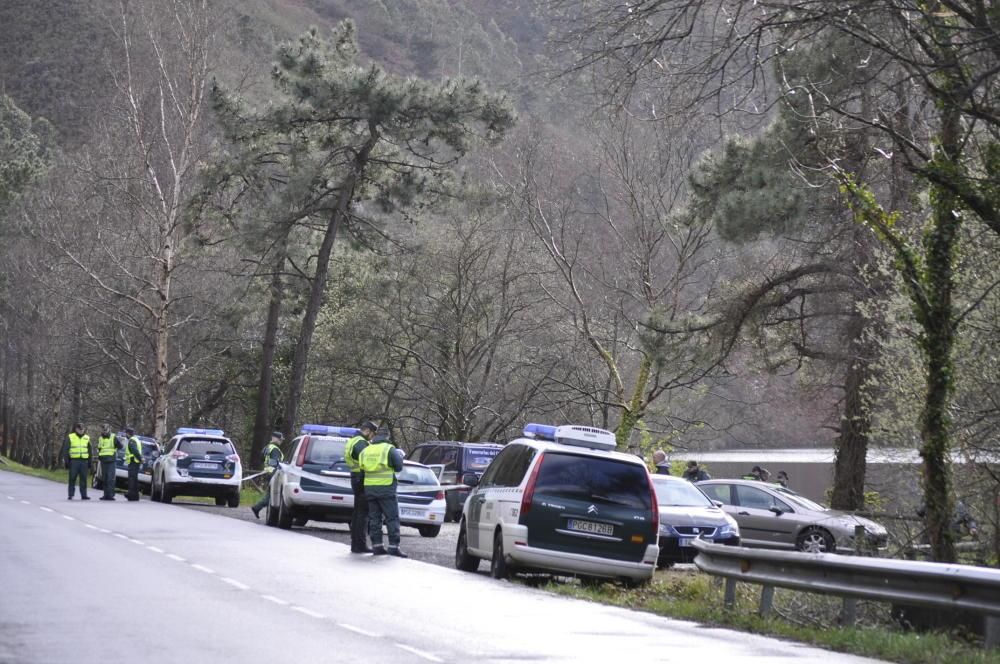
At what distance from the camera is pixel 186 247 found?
46.6 meters

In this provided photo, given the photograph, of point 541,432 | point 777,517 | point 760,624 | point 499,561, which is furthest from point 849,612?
point 777,517

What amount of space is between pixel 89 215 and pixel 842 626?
51383 mm

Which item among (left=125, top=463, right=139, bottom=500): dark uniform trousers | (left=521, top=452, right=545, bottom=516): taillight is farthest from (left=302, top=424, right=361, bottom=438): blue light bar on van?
(left=125, top=463, right=139, bottom=500): dark uniform trousers

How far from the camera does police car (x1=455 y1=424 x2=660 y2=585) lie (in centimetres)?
1723

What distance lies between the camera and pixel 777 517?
90.0ft

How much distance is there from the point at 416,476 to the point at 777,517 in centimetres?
697

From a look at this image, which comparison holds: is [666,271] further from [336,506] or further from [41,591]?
[41,591]

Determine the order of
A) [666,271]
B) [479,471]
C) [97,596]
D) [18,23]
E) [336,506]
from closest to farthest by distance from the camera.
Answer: [97,596]
[336,506]
[479,471]
[666,271]
[18,23]

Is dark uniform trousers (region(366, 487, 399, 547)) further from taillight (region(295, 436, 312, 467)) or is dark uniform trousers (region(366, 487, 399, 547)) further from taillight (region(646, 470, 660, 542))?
taillight (region(295, 436, 312, 467))

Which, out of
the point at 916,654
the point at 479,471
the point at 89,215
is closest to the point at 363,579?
the point at 916,654

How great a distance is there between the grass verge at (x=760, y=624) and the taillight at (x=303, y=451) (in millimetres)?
8292

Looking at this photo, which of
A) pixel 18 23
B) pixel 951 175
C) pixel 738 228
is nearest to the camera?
pixel 951 175

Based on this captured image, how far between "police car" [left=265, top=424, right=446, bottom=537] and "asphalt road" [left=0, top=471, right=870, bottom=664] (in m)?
5.07

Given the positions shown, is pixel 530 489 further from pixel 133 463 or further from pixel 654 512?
pixel 133 463
